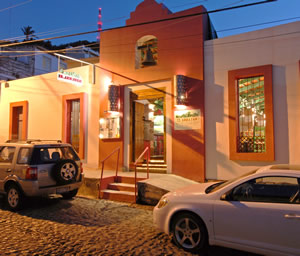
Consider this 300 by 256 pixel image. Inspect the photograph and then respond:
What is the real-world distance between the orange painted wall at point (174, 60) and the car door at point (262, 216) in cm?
494

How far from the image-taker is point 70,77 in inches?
447

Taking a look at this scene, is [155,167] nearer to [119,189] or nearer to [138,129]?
[138,129]

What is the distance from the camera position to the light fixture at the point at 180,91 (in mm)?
9258

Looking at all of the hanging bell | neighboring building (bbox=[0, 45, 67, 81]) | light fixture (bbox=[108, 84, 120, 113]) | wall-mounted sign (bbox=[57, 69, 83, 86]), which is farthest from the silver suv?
neighboring building (bbox=[0, 45, 67, 81])

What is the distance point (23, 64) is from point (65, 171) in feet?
78.1

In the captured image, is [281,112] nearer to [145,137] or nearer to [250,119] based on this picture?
[250,119]

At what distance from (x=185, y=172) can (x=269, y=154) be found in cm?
281

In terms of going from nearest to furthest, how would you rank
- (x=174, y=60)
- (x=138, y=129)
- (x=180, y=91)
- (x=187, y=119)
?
(x=180, y=91), (x=187, y=119), (x=174, y=60), (x=138, y=129)

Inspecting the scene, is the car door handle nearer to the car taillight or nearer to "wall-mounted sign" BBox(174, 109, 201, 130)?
the car taillight

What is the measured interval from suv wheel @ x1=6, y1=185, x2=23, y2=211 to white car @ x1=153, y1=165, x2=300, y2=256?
4.05 meters

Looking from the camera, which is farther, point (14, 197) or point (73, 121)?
point (73, 121)

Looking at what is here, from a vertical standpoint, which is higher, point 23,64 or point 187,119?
point 23,64

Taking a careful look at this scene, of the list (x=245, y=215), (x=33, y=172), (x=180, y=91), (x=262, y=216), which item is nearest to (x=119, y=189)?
→ (x=33, y=172)

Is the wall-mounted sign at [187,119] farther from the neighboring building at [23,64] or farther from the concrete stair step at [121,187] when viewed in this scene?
the neighboring building at [23,64]
